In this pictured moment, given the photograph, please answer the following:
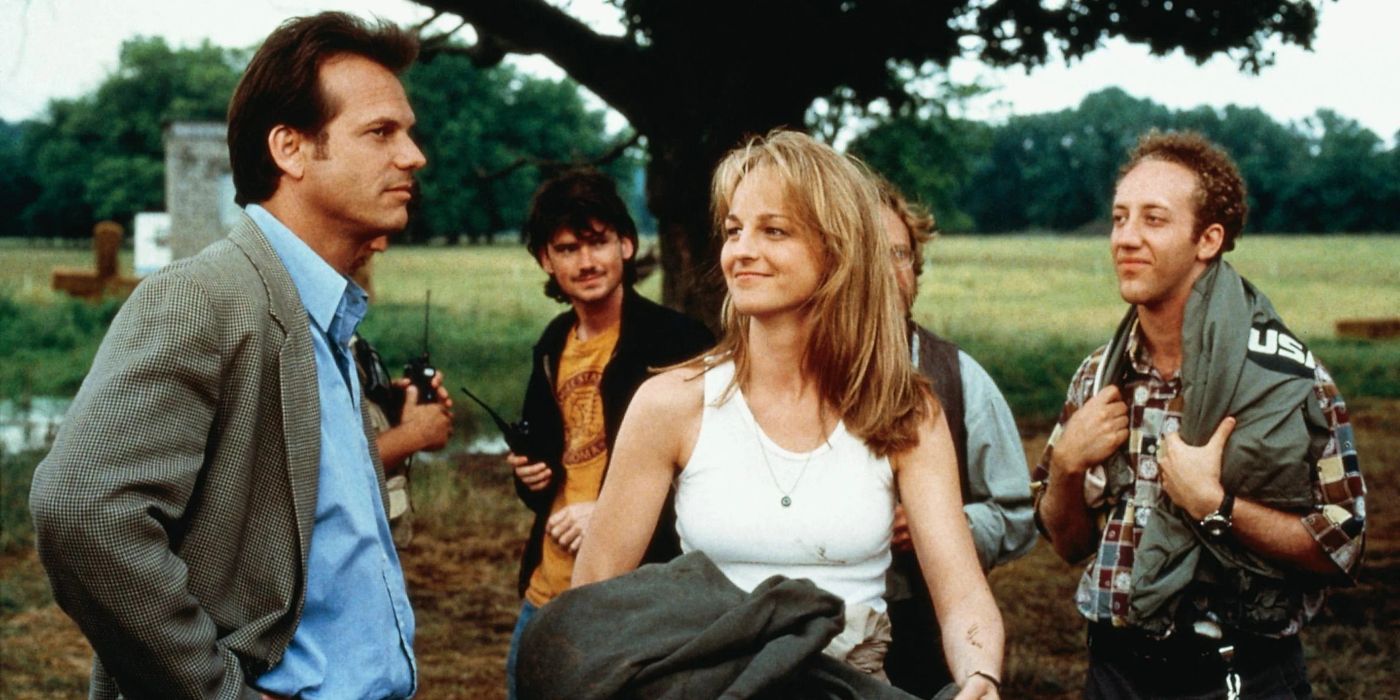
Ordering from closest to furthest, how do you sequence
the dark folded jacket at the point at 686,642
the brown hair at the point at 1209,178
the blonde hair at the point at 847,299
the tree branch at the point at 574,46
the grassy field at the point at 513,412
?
the dark folded jacket at the point at 686,642, the blonde hair at the point at 847,299, the brown hair at the point at 1209,178, the grassy field at the point at 513,412, the tree branch at the point at 574,46

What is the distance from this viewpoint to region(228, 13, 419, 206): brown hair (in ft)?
8.15

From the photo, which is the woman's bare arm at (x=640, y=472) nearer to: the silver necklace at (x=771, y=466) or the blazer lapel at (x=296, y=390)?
the silver necklace at (x=771, y=466)

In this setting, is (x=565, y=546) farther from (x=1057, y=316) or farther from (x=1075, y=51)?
(x=1057, y=316)

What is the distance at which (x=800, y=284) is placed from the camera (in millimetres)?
A: 2561

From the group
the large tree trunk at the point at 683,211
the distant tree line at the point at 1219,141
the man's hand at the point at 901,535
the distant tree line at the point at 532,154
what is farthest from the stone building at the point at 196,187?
the man's hand at the point at 901,535

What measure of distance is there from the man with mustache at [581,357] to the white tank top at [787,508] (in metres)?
1.39

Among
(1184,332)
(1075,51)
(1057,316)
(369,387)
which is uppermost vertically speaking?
(1075,51)

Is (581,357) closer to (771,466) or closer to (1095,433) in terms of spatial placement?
(1095,433)

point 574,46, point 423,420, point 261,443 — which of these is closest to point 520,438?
point 423,420

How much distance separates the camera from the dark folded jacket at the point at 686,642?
6.60 ft

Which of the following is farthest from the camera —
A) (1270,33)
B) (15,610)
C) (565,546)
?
(1270,33)

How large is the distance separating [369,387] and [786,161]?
196cm

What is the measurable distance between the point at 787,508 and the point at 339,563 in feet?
2.56

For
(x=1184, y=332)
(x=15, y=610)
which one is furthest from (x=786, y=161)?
(x=15, y=610)
